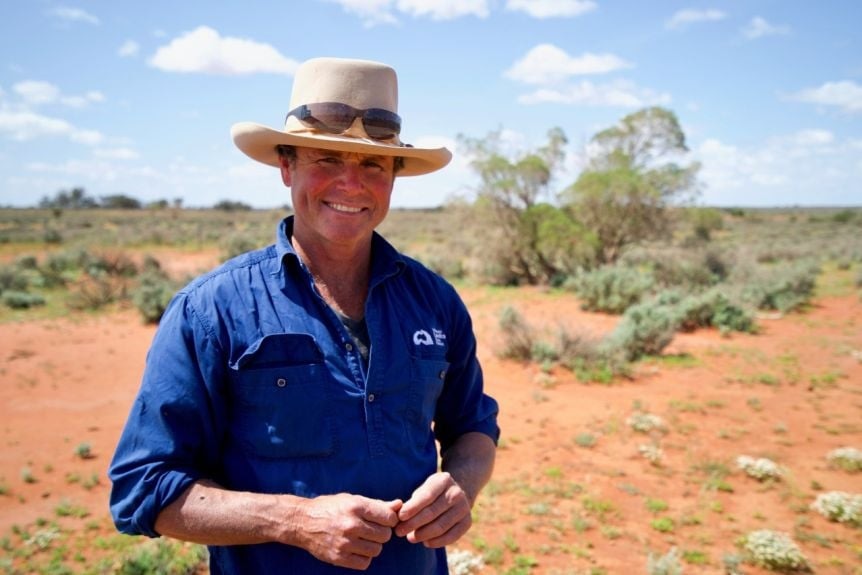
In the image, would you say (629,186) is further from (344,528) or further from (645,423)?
(344,528)

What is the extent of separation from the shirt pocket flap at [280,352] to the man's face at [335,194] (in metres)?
0.37

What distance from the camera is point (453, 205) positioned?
1981cm

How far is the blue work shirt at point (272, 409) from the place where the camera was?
4.66 ft

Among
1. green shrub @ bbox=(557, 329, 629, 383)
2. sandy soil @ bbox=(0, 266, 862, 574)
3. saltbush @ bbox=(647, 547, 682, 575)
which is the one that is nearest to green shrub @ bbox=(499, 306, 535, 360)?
sandy soil @ bbox=(0, 266, 862, 574)

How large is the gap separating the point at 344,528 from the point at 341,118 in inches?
49.2

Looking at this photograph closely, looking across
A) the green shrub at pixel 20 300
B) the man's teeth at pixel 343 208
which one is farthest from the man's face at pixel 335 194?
the green shrub at pixel 20 300

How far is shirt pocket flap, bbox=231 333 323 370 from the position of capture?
1.52 m

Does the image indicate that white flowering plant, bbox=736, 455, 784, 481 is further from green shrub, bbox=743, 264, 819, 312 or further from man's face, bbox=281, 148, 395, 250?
green shrub, bbox=743, 264, 819, 312

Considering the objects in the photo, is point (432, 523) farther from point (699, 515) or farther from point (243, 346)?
point (699, 515)

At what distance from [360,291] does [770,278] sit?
54.8 ft

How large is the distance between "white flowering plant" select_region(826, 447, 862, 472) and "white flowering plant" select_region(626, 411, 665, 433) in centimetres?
176

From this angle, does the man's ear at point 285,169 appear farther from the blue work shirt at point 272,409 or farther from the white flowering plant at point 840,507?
the white flowering plant at point 840,507

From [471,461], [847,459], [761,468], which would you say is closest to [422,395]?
[471,461]

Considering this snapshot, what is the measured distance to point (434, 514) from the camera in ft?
5.00
